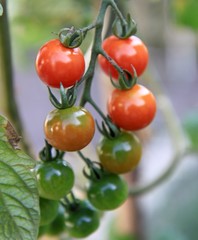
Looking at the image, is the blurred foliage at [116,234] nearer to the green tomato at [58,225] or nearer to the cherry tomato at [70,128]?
the green tomato at [58,225]

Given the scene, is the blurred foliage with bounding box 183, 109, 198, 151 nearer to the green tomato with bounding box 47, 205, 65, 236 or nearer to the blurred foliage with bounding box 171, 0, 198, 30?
the blurred foliage with bounding box 171, 0, 198, 30

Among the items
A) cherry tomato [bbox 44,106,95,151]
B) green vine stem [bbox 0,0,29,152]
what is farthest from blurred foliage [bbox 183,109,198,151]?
cherry tomato [bbox 44,106,95,151]

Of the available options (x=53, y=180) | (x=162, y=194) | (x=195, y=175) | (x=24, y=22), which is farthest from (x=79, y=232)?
(x=195, y=175)

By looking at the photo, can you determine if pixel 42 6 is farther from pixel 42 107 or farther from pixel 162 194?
pixel 42 107

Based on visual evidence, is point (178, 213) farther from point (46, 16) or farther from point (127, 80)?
point (127, 80)

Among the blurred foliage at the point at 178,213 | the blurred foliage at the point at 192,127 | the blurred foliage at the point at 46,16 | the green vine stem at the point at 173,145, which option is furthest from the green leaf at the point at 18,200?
the blurred foliage at the point at 178,213

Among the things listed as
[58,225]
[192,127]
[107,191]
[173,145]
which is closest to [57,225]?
[58,225]
